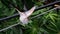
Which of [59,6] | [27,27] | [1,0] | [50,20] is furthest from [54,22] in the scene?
[59,6]

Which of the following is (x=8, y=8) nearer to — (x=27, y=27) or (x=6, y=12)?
(x=6, y=12)

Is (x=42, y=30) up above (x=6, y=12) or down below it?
below

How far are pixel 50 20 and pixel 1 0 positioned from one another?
37 cm

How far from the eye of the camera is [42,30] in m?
1.05

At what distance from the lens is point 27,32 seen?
41.6 inches

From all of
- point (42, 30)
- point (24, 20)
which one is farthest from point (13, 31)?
point (24, 20)

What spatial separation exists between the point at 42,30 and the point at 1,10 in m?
0.32

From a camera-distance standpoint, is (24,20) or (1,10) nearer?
(24,20)

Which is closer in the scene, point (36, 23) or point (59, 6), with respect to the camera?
point (59, 6)

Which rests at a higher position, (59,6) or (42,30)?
(59,6)

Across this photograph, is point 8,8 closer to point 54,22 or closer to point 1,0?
point 1,0

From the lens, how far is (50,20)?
3.44ft

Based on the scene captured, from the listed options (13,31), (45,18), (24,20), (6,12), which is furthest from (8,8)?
(24,20)

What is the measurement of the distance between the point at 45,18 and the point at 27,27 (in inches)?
5.5
